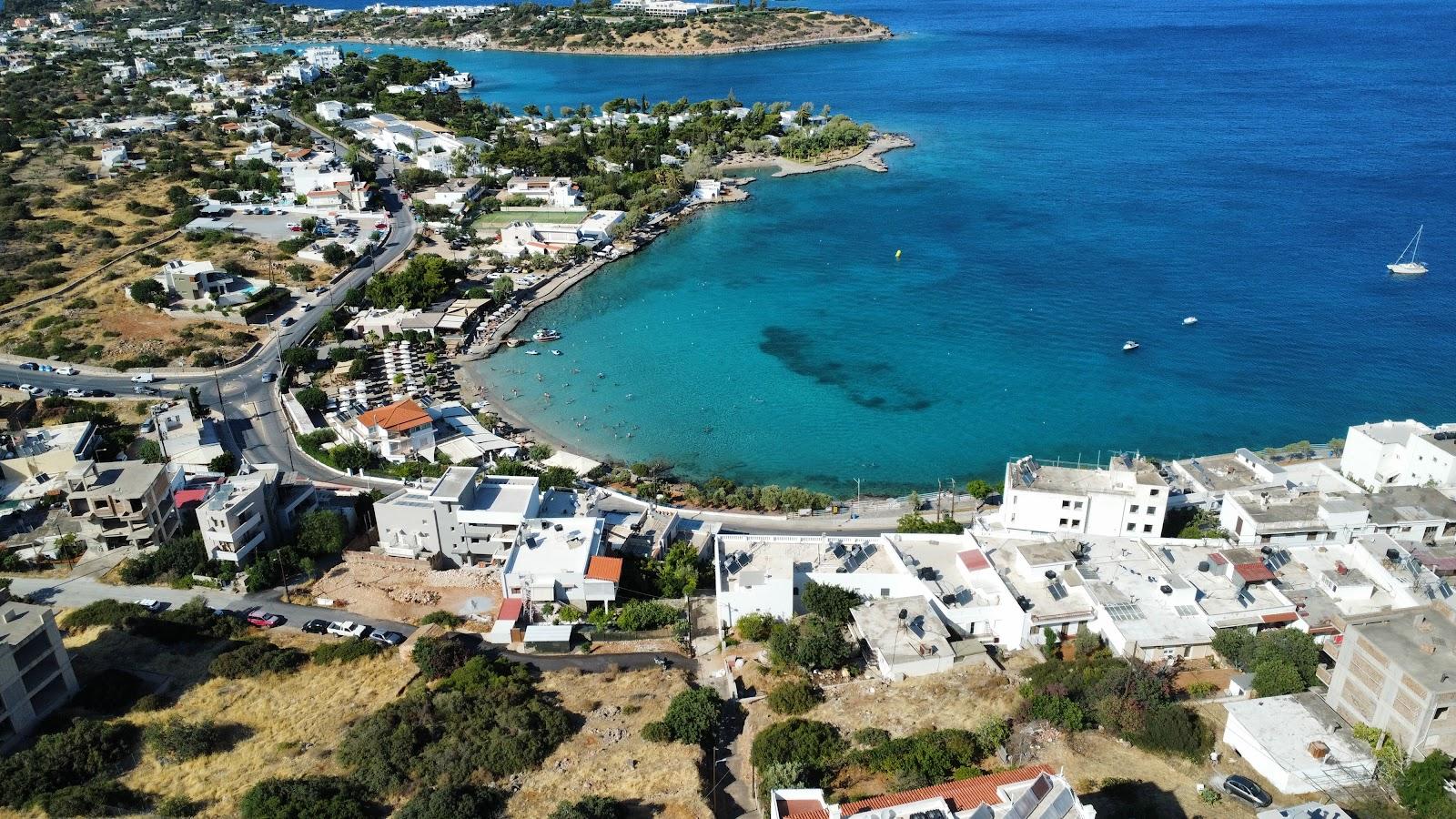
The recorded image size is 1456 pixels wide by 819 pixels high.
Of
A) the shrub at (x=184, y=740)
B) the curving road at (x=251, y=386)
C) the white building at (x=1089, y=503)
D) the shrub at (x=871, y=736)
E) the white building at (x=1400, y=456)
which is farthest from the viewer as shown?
the curving road at (x=251, y=386)

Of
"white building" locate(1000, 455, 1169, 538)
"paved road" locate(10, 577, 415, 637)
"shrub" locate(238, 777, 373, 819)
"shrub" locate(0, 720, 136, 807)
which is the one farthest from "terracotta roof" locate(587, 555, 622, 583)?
"white building" locate(1000, 455, 1169, 538)

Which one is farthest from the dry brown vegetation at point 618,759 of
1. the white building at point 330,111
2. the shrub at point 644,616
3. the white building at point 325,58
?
the white building at point 325,58

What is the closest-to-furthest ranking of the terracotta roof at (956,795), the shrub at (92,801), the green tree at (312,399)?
the terracotta roof at (956,795) → the shrub at (92,801) → the green tree at (312,399)

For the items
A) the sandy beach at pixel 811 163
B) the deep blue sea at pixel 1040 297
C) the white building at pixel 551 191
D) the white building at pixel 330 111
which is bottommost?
the deep blue sea at pixel 1040 297

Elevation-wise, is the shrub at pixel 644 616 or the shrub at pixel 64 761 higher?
the shrub at pixel 64 761

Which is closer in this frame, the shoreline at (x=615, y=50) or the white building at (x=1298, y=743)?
the white building at (x=1298, y=743)

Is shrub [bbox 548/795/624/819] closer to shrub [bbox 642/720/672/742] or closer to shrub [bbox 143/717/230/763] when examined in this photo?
shrub [bbox 642/720/672/742]

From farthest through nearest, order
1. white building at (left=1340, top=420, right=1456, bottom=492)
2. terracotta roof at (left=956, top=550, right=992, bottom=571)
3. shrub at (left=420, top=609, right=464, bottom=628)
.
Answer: white building at (left=1340, top=420, right=1456, bottom=492), terracotta roof at (left=956, top=550, right=992, bottom=571), shrub at (left=420, top=609, right=464, bottom=628)

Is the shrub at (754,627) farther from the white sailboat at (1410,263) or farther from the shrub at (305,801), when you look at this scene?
the white sailboat at (1410,263)

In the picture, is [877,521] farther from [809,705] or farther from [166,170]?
[166,170]
